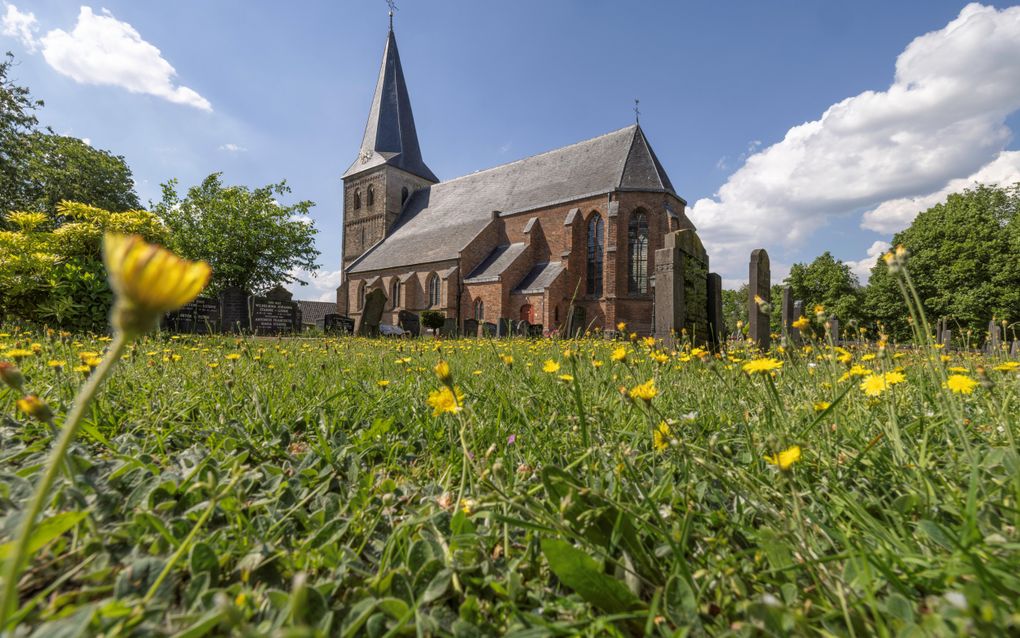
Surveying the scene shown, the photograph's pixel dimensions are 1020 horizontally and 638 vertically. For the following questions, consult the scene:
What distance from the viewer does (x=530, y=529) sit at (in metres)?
1.13

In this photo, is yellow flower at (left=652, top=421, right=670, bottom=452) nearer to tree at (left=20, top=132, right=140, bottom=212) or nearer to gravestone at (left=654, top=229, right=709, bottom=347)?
gravestone at (left=654, top=229, right=709, bottom=347)

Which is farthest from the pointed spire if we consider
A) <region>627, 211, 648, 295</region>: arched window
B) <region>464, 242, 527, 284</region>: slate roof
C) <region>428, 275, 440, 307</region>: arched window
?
<region>627, 211, 648, 295</region>: arched window

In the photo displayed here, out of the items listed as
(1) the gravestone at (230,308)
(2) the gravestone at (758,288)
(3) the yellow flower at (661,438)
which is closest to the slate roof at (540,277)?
(1) the gravestone at (230,308)

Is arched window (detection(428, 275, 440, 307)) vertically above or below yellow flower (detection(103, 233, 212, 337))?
above

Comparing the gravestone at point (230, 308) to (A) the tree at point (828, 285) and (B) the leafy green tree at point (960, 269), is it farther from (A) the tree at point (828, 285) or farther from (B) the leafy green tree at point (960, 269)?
(A) the tree at point (828, 285)

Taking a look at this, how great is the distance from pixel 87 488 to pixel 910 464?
7.28ft

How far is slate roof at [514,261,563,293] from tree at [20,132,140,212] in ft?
73.8

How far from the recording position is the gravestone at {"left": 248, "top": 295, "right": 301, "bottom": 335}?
1491 centimetres

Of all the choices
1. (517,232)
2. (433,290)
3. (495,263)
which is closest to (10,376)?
(495,263)

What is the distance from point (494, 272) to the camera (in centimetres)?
2684

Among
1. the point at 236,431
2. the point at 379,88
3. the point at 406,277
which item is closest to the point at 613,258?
the point at 406,277

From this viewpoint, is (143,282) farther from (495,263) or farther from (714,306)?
(495,263)

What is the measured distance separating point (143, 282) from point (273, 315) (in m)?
16.5

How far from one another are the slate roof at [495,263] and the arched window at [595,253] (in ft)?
13.2
